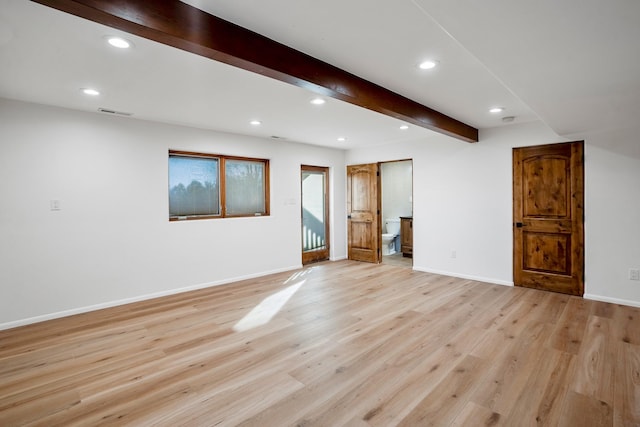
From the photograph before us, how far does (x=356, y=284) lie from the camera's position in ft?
16.2

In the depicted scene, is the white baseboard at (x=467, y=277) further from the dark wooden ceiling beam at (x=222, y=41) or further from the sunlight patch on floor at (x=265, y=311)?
the dark wooden ceiling beam at (x=222, y=41)

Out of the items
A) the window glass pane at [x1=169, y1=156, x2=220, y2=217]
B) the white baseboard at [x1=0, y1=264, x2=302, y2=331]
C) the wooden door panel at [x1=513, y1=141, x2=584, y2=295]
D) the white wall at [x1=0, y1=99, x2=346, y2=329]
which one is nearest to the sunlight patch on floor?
the white baseboard at [x1=0, y1=264, x2=302, y2=331]

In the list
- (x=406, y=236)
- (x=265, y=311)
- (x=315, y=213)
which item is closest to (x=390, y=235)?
(x=406, y=236)

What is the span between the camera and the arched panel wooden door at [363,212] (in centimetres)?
654

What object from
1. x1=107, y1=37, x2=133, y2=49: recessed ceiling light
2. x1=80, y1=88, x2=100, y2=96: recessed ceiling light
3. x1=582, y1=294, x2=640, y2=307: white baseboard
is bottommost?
x1=582, y1=294, x2=640, y2=307: white baseboard

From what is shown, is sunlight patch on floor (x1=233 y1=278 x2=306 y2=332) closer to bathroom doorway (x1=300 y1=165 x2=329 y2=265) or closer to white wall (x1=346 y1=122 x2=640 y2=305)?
bathroom doorway (x1=300 y1=165 x2=329 y2=265)

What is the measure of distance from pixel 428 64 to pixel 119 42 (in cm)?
222

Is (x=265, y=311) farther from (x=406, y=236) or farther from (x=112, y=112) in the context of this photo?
(x=406, y=236)

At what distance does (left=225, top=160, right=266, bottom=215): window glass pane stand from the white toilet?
3353 millimetres

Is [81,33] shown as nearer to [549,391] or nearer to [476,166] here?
[549,391]

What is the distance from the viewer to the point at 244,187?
547 centimetres

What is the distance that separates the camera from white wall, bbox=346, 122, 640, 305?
3.89 m

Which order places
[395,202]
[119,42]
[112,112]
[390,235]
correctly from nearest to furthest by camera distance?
[119,42] < [112,112] < [390,235] < [395,202]

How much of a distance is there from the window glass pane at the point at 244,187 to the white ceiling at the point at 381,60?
140 centimetres
